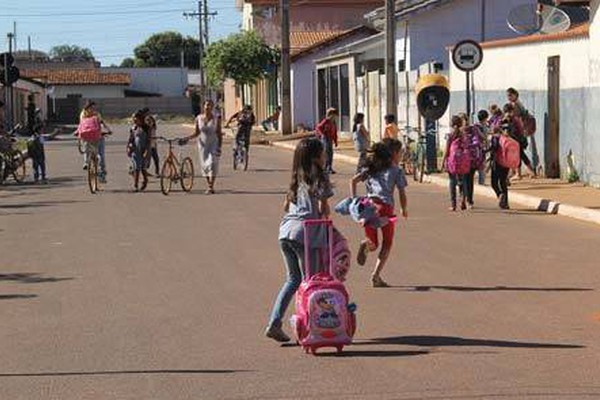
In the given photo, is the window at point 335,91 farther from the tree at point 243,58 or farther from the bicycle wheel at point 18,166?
the bicycle wheel at point 18,166

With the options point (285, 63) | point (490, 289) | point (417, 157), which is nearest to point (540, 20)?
point (417, 157)

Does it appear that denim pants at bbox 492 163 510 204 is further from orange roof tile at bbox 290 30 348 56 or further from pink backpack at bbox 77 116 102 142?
orange roof tile at bbox 290 30 348 56

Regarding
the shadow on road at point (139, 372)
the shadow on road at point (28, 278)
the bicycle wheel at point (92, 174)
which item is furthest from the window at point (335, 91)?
the shadow on road at point (139, 372)

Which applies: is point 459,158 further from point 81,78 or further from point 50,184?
point 81,78

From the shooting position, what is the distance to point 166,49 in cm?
15350

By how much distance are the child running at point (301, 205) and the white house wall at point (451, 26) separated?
3070cm

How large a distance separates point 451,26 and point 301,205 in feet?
104

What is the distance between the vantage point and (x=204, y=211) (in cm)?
1870

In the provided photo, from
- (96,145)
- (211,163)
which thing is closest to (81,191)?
(96,145)

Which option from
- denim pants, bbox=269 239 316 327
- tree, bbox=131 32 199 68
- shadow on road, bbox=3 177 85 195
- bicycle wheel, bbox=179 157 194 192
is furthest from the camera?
tree, bbox=131 32 199 68

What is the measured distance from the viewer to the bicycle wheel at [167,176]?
864 inches

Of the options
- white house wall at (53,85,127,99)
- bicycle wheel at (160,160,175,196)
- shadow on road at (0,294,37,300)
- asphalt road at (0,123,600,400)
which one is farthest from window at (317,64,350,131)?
white house wall at (53,85,127,99)

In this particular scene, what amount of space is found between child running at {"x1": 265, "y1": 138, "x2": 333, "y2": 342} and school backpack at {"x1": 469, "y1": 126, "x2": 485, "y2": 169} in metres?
9.98

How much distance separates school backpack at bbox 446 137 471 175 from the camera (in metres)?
18.2
